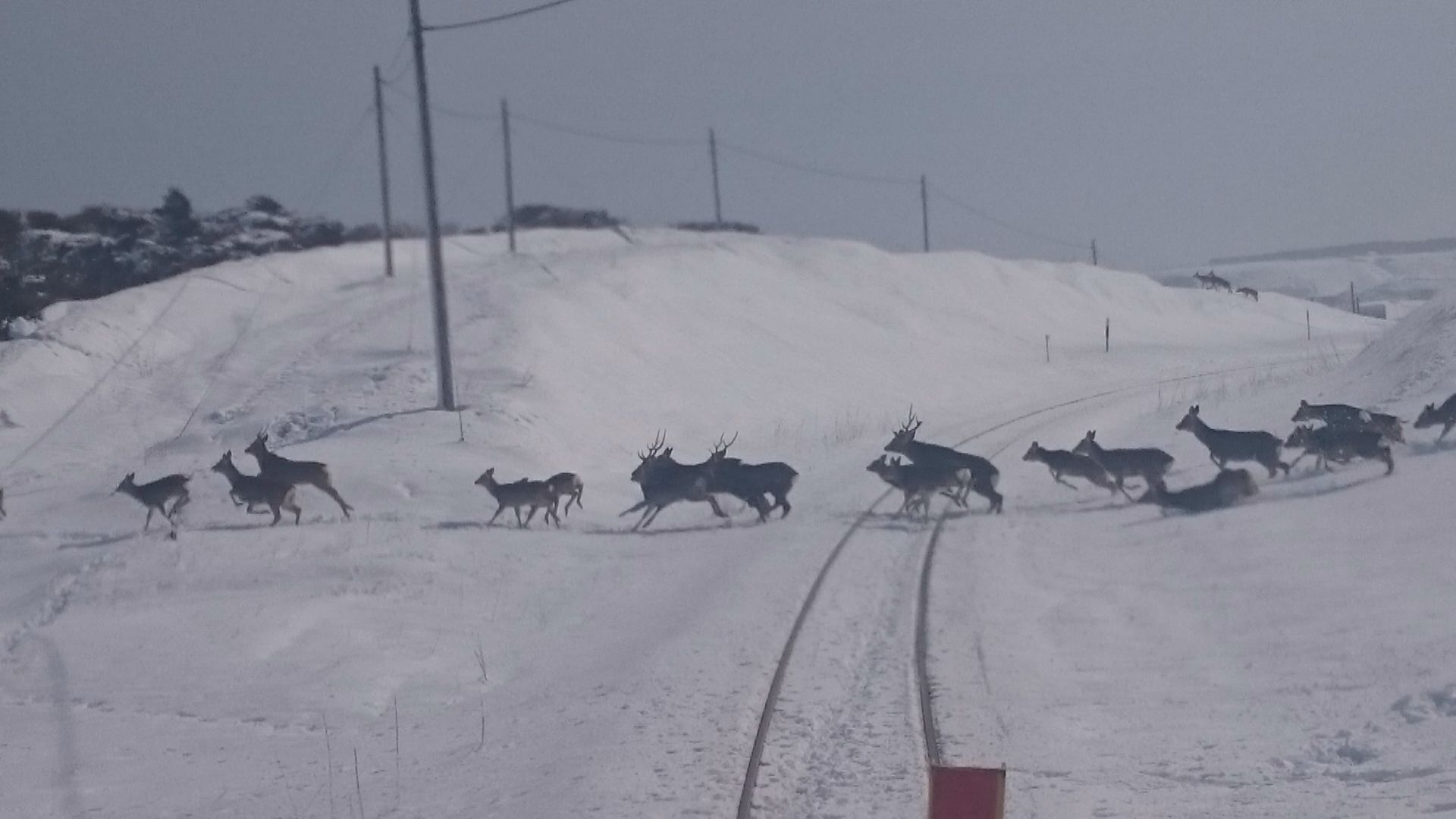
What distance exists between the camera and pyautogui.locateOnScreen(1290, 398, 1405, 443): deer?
2022 centimetres

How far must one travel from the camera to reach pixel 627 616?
15.6 meters

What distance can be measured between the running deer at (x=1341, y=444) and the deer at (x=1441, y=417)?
1350 mm

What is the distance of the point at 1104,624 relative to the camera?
1362cm

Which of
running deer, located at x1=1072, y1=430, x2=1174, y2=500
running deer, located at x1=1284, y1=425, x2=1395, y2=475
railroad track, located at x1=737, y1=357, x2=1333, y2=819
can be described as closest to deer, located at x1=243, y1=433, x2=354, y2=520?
railroad track, located at x1=737, y1=357, x2=1333, y2=819

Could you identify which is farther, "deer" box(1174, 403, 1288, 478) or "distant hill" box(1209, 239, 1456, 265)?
"distant hill" box(1209, 239, 1456, 265)

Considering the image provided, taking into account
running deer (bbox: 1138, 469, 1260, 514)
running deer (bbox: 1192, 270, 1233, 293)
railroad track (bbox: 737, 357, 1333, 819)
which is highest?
running deer (bbox: 1192, 270, 1233, 293)

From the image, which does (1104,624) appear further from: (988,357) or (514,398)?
(988,357)

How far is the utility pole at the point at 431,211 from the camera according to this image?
2627 cm

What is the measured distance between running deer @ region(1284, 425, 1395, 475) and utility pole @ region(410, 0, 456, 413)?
50.4 feet

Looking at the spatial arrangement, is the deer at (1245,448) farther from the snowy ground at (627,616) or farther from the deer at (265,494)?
the deer at (265,494)

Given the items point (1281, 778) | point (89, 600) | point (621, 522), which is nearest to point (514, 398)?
point (621, 522)

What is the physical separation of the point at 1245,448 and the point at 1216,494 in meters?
2.43

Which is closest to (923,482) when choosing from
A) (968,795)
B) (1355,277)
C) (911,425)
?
(968,795)

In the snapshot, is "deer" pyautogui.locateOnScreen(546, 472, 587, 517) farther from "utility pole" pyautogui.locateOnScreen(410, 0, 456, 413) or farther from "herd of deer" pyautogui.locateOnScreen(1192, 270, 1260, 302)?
"herd of deer" pyautogui.locateOnScreen(1192, 270, 1260, 302)
